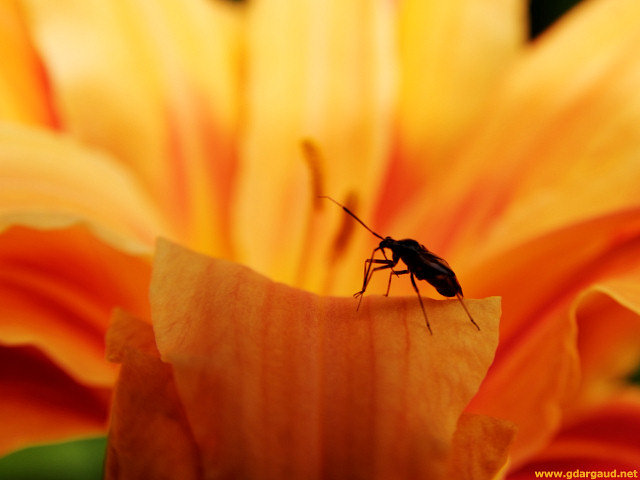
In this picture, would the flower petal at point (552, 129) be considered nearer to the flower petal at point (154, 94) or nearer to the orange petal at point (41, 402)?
the flower petal at point (154, 94)

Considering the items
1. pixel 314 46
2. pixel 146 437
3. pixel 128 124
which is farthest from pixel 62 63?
pixel 146 437

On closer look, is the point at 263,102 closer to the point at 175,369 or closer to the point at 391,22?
the point at 391,22

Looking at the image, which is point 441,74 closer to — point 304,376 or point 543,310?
point 543,310

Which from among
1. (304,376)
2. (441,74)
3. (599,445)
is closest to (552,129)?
(441,74)

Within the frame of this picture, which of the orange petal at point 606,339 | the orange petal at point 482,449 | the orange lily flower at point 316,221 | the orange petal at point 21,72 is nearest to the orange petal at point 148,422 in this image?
the orange lily flower at point 316,221

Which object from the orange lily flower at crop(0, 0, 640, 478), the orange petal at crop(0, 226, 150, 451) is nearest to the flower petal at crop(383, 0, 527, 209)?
the orange lily flower at crop(0, 0, 640, 478)

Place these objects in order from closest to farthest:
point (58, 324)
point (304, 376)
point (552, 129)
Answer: point (304, 376), point (58, 324), point (552, 129)
